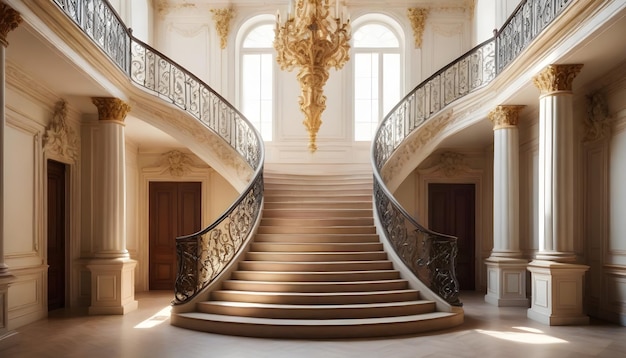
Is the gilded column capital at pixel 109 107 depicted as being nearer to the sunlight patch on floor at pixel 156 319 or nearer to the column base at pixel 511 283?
the sunlight patch on floor at pixel 156 319

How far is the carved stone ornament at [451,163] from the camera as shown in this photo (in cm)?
1287

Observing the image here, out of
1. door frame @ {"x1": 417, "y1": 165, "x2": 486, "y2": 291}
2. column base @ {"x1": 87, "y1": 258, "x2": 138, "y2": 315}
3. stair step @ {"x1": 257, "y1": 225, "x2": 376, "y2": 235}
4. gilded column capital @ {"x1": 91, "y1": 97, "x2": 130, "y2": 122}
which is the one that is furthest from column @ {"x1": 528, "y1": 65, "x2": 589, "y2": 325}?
gilded column capital @ {"x1": 91, "y1": 97, "x2": 130, "y2": 122}

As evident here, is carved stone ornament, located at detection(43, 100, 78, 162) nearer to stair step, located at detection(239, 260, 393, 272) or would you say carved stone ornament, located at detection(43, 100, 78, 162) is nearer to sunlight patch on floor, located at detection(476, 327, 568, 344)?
stair step, located at detection(239, 260, 393, 272)

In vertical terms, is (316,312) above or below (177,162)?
below

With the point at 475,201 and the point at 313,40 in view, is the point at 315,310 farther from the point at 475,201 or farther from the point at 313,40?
the point at 475,201

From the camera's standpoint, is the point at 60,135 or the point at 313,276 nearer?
the point at 313,276

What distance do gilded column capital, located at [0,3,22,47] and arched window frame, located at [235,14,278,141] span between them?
8.02 metres

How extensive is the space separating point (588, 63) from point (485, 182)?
567cm

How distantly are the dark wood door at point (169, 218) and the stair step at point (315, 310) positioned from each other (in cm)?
562

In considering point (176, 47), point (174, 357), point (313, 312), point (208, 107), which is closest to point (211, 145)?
point (208, 107)

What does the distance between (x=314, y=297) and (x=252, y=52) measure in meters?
8.11

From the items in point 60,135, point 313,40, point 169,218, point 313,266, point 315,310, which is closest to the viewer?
point 315,310

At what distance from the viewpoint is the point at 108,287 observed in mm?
8664

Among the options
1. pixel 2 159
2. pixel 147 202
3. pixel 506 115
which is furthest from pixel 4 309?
pixel 506 115
